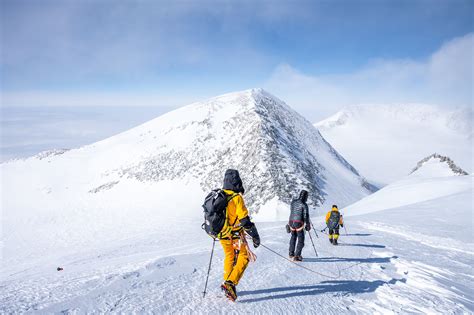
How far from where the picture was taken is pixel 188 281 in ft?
23.0

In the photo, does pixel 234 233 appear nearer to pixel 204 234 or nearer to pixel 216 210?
pixel 216 210

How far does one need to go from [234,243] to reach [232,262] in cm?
45

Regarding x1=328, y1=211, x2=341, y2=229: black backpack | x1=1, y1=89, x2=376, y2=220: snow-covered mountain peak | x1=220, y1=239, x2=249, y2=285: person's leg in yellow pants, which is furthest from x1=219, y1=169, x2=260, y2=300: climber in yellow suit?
x1=1, y1=89, x2=376, y2=220: snow-covered mountain peak

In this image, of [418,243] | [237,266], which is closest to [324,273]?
[237,266]

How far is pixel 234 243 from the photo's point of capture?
6035 millimetres

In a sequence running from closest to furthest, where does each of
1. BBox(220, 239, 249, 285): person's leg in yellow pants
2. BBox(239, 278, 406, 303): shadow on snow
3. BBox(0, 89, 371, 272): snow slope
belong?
1. BBox(220, 239, 249, 285): person's leg in yellow pants
2. BBox(239, 278, 406, 303): shadow on snow
3. BBox(0, 89, 371, 272): snow slope

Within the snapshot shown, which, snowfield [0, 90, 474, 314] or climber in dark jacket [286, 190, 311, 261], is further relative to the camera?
climber in dark jacket [286, 190, 311, 261]

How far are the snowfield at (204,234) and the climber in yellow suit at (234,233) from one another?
504mm

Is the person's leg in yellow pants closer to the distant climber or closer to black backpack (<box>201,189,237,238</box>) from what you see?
black backpack (<box>201,189,237,238</box>)

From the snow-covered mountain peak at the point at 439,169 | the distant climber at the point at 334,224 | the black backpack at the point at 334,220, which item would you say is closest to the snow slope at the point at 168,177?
the snow-covered mountain peak at the point at 439,169

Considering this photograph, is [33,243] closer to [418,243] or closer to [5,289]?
[5,289]

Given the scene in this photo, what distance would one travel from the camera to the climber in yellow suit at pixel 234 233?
5.77m

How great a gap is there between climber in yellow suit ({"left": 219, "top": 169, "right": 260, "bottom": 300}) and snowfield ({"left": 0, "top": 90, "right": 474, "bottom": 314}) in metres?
0.50

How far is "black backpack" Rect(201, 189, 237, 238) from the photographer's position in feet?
18.6
